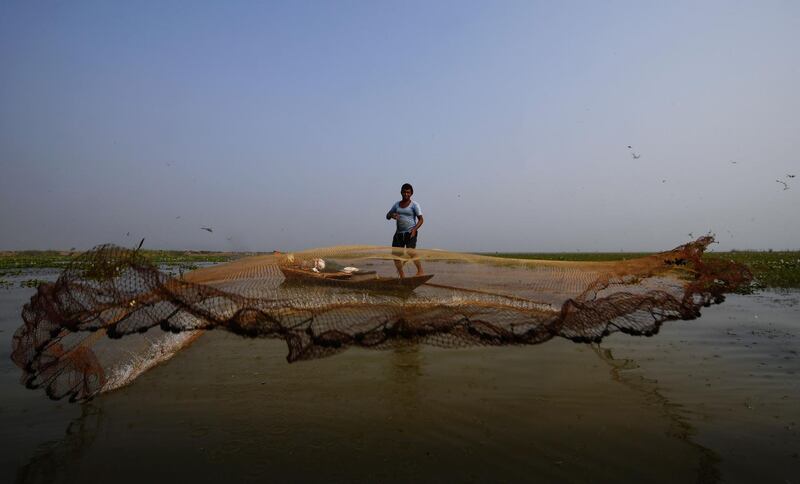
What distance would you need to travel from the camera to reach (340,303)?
3916mm

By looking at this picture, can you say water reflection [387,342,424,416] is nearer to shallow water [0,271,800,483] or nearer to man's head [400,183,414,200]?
shallow water [0,271,800,483]

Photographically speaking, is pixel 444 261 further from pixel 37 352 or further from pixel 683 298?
pixel 37 352

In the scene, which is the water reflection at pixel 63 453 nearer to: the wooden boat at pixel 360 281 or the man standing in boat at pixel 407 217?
the wooden boat at pixel 360 281

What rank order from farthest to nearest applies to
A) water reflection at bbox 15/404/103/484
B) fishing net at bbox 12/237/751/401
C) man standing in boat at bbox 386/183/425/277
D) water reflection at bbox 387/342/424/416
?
man standing in boat at bbox 386/183/425/277 < water reflection at bbox 387/342/424/416 < fishing net at bbox 12/237/751/401 < water reflection at bbox 15/404/103/484

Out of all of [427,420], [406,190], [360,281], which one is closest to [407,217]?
[406,190]

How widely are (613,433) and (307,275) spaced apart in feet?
9.73

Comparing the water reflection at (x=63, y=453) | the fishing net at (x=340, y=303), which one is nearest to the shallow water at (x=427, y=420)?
the water reflection at (x=63, y=453)

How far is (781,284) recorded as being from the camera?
1292 cm

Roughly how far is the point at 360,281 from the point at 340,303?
1071 mm

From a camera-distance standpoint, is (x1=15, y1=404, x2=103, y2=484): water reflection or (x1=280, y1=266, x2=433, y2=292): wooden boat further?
(x1=280, y1=266, x2=433, y2=292): wooden boat

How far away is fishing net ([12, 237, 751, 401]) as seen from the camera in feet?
9.92

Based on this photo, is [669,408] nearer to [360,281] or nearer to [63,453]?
[360,281]

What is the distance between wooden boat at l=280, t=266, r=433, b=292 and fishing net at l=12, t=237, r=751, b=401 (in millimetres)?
14

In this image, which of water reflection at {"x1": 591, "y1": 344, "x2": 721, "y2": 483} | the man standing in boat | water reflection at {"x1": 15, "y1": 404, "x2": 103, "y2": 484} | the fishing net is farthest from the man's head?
water reflection at {"x1": 15, "y1": 404, "x2": 103, "y2": 484}
